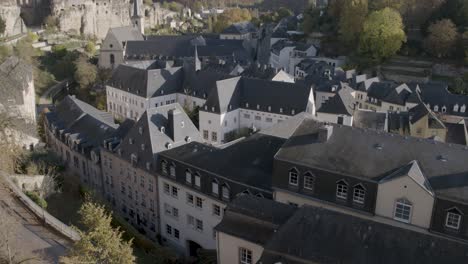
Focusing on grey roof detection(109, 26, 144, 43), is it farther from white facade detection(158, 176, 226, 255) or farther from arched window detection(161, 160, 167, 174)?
white facade detection(158, 176, 226, 255)

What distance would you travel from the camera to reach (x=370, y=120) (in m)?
40.4

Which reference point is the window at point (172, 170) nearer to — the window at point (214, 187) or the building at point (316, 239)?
the window at point (214, 187)

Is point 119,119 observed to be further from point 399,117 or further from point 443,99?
point 443,99

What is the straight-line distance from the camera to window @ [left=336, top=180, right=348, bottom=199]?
20969 mm

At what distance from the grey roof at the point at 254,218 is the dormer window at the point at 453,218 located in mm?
6483

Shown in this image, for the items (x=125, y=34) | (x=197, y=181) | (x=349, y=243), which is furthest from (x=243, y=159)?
(x=125, y=34)

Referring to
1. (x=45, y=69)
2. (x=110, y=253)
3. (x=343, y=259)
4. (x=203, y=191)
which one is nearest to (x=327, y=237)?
(x=343, y=259)

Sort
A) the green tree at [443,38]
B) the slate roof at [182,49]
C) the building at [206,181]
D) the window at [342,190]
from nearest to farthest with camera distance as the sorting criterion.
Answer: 1. the window at [342,190]
2. the building at [206,181]
3. the green tree at [443,38]
4. the slate roof at [182,49]

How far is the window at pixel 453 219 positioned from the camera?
18656mm

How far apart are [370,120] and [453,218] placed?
22.3m

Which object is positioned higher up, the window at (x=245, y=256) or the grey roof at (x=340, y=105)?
the grey roof at (x=340, y=105)

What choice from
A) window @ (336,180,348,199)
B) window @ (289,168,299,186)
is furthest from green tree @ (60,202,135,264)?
window @ (336,180,348,199)

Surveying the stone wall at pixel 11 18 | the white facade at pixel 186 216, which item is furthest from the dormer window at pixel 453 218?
the stone wall at pixel 11 18

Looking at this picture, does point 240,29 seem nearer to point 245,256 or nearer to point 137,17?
point 137,17
